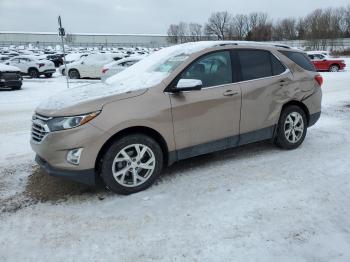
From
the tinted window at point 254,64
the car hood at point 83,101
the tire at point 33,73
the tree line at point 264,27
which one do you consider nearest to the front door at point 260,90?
the tinted window at point 254,64

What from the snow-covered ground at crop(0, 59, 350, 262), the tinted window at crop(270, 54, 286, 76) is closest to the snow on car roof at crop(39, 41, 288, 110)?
the tinted window at crop(270, 54, 286, 76)

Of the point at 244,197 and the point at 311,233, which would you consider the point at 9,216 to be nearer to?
the point at 244,197

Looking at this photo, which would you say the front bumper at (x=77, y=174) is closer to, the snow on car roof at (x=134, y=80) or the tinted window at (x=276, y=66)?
the snow on car roof at (x=134, y=80)

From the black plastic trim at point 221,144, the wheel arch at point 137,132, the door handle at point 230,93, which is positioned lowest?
the black plastic trim at point 221,144

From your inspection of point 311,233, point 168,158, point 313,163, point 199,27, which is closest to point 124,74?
point 168,158

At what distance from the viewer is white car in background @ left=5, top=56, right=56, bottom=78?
76.3 ft

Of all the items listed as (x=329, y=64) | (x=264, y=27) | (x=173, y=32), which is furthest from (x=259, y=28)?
(x=329, y=64)

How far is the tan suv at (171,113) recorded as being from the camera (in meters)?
4.17

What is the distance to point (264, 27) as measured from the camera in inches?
3706

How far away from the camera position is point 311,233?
137 inches

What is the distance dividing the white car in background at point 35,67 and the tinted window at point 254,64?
19985 mm

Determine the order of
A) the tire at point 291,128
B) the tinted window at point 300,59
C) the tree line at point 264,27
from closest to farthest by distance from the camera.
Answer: the tire at point 291,128, the tinted window at point 300,59, the tree line at point 264,27

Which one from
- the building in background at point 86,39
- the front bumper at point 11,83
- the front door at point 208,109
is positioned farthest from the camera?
the building in background at point 86,39

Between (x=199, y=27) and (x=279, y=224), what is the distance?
10595cm
